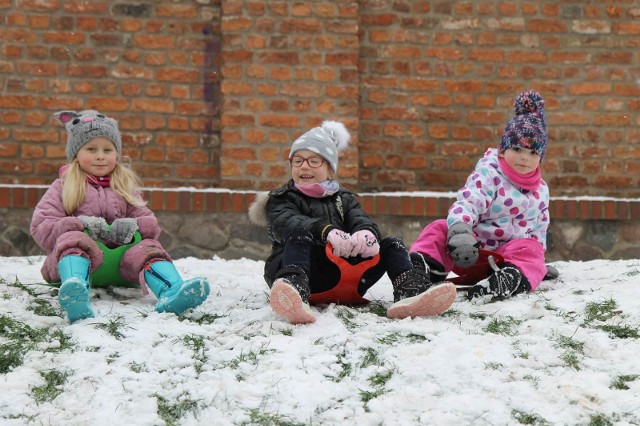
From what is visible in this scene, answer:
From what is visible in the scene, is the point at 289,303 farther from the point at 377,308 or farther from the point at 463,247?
the point at 463,247

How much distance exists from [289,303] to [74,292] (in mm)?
814

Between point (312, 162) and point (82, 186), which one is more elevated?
point (312, 162)

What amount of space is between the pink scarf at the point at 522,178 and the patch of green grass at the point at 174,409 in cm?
217

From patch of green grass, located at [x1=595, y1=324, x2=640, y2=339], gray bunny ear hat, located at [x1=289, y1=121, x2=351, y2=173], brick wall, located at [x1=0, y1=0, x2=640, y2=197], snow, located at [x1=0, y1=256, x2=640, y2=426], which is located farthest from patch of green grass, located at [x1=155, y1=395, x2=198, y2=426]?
brick wall, located at [x1=0, y1=0, x2=640, y2=197]

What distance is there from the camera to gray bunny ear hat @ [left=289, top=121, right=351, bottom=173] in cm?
356

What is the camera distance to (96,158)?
3.66m

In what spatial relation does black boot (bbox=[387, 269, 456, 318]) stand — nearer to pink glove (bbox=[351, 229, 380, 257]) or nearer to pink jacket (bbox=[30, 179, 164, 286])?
pink glove (bbox=[351, 229, 380, 257])

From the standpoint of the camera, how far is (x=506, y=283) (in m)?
3.56

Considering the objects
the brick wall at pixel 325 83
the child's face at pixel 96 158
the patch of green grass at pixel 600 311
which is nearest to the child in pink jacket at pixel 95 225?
the child's face at pixel 96 158

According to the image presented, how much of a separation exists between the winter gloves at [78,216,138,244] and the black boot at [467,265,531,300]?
5.12 feet

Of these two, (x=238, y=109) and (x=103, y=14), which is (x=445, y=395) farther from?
(x=103, y=14)

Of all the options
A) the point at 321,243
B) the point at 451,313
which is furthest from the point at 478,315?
the point at 321,243

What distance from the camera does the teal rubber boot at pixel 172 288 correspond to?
3176 mm

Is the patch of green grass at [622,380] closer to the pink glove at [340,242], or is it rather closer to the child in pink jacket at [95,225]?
the pink glove at [340,242]
